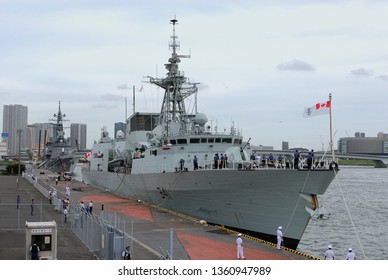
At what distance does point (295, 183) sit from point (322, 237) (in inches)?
336

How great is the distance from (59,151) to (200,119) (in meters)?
65.9

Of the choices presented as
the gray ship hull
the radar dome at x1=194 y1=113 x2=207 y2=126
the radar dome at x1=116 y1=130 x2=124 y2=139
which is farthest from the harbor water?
the radar dome at x1=116 y1=130 x2=124 y2=139

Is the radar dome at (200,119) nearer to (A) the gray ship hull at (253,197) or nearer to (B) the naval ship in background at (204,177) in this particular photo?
(B) the naval ship in background at (204,177)

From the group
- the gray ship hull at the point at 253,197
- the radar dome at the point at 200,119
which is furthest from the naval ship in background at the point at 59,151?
the gray ship hull at the point at 253,197

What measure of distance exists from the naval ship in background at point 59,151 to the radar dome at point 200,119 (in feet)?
205

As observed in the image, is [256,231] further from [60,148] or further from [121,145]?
[60,148]

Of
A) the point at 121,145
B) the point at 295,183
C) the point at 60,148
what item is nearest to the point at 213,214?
the point at 295,183

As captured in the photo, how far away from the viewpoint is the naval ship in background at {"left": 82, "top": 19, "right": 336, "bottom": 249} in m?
18.3

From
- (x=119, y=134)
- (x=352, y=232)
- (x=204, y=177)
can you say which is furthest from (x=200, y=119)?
(x=119, y=134)

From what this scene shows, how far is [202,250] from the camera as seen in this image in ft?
50.3

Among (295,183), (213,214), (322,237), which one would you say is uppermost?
(295,183)

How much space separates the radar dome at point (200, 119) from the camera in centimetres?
2655
